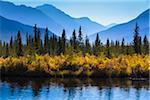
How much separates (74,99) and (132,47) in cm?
5161

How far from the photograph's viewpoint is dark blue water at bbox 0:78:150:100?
41031mm

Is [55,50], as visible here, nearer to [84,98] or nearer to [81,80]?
[81,80]

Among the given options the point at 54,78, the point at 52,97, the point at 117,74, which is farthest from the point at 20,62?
the point at 52,97

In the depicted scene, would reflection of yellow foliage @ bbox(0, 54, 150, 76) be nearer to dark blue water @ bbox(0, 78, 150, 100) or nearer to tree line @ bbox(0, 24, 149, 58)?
dark blue water @ bbox(0, 78, 150, 100)

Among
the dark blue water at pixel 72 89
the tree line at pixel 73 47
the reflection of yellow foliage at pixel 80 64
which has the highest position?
the tree line at pixel 73 47

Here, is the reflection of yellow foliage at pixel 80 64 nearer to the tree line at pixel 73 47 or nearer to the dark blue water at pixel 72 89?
the dark blue water at pixel 72 89

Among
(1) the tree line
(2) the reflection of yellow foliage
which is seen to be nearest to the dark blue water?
(2) the reflection of yellow foliage

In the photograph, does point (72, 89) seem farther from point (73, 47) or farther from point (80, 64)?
point (73, 47)

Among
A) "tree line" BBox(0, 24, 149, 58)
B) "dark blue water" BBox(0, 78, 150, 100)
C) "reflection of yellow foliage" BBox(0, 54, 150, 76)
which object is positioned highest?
"tree line" BBox(0, 24, 149, 58)

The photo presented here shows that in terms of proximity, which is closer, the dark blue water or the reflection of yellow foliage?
the dark blue water

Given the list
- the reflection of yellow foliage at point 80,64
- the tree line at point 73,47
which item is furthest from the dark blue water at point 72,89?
the tree line at point 73,47

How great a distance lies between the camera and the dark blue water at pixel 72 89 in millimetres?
41031

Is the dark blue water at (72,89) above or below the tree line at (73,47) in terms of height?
below

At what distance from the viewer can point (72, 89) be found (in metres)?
46.1
